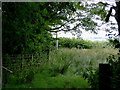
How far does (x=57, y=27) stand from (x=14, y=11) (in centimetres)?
150

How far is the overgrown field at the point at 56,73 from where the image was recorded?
2342mm

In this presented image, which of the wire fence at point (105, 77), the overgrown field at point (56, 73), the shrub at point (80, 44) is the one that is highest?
the shrub at point (80, 44)

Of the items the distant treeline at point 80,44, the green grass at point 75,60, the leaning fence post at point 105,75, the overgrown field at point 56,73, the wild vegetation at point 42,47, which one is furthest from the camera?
the distant treeline at point 80,44

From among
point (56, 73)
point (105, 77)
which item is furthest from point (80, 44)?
point (105, 77)

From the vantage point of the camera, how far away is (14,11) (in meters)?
1.96

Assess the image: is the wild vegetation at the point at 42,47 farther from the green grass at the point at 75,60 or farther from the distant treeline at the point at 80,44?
the distant treeline at the point at 80,44

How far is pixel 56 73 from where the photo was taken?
2891mm

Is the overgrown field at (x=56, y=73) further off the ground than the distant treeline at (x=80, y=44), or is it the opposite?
the distant treeline at (x=80, y=44)

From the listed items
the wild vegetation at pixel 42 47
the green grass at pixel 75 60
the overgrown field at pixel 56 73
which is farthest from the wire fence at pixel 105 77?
the green grass at pixel 75 60

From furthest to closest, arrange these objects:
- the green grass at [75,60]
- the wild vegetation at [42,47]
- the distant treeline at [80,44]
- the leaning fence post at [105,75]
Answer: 1. the distant treeline at [80,44]
2. the green grass at [75,60]
3. the wild vegetation at [42,47]
4. the leaning fence post at [105,75]

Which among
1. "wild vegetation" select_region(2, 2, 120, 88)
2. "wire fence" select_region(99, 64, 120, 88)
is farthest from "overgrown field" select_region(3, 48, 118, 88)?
"wire fence" select_region(99, 64, 120, 88)

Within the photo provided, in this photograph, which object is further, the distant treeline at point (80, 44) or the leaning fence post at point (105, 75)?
the distant treeline at point (80, 44)

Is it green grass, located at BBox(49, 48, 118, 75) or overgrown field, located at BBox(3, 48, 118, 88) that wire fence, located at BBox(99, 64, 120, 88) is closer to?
overgrown field, located at BBox(3, 48, 118, 88)

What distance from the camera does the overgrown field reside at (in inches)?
92.2
